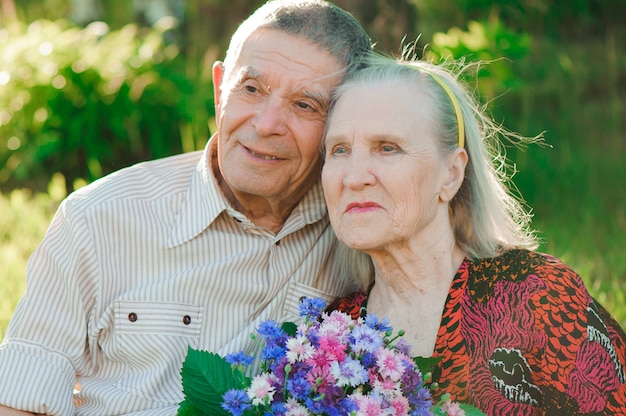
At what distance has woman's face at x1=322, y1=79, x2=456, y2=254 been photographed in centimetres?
287

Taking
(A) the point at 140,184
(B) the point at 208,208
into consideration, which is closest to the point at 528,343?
(B) the point at 208,208

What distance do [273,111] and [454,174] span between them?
2.31 feet

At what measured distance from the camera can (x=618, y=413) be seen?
2.68 metres

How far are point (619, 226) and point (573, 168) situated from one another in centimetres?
158

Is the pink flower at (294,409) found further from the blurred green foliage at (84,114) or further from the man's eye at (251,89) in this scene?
the blurred green foliage at (84,114)

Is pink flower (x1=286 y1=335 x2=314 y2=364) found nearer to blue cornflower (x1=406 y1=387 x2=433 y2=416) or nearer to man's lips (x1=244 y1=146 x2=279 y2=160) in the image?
blue cornflower (x1=406 y1=387 x2=433 y2=416)

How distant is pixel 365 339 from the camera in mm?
2363

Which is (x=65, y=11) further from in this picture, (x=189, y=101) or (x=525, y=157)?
(x=525, y=157)

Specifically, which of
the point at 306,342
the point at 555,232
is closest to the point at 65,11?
the point at 555,232

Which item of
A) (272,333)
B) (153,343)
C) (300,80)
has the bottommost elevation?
(153,343)

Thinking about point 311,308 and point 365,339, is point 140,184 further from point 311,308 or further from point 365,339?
point 365,339

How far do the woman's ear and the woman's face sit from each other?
31 millimetres

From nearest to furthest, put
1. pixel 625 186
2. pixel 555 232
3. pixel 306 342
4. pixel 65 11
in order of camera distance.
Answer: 1. pixel 306 342
2. pixel 555 232
3. pixel 625 186
4. pixel 65 11

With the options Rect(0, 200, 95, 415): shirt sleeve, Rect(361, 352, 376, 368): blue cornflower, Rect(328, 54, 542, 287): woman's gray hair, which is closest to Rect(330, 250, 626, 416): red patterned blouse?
Rect(328, 54, 542, 287): woman's gray hair
